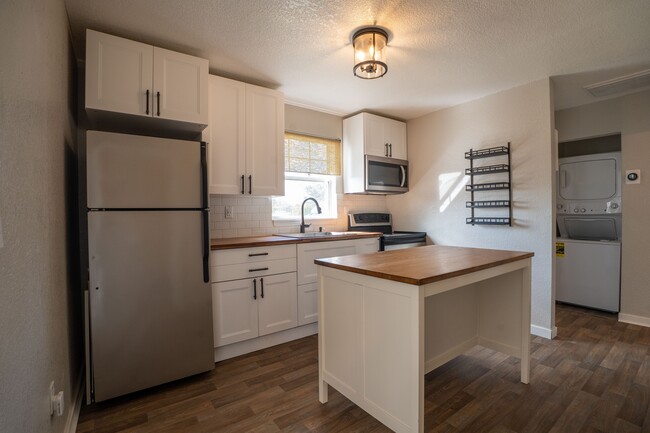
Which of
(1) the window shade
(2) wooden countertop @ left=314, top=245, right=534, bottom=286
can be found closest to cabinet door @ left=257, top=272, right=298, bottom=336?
(2) wooden countertop @ left=314, top=245, right=534, bottom=286

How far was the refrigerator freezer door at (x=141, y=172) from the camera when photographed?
1870 mm

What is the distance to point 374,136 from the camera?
12.7 feet

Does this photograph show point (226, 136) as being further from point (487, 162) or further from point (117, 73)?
point (487, 162)

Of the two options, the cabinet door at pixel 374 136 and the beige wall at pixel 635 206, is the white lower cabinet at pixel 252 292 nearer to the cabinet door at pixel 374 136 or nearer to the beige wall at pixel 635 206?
the cabinet door at pixel 374 136

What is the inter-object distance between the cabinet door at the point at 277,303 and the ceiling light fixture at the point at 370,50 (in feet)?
5.71

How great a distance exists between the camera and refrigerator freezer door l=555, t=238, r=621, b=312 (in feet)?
11.0

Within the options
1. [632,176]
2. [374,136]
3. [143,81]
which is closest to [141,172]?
[143,81]

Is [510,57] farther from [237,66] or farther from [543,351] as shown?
[543,351]

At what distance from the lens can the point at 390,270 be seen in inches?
60.8

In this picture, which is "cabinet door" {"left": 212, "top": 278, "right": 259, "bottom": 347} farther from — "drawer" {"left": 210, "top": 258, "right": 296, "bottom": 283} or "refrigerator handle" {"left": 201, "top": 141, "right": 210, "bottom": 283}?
"refrigerator handle" {"left": 201, "top": 141, "right": 210, "bottom": 283}

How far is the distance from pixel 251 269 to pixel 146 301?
78 cm

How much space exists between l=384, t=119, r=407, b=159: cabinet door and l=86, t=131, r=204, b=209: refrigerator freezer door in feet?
8.24

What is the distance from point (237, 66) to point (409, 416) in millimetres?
2725

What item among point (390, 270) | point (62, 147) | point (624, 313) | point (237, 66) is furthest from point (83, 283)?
point (624, 313)
